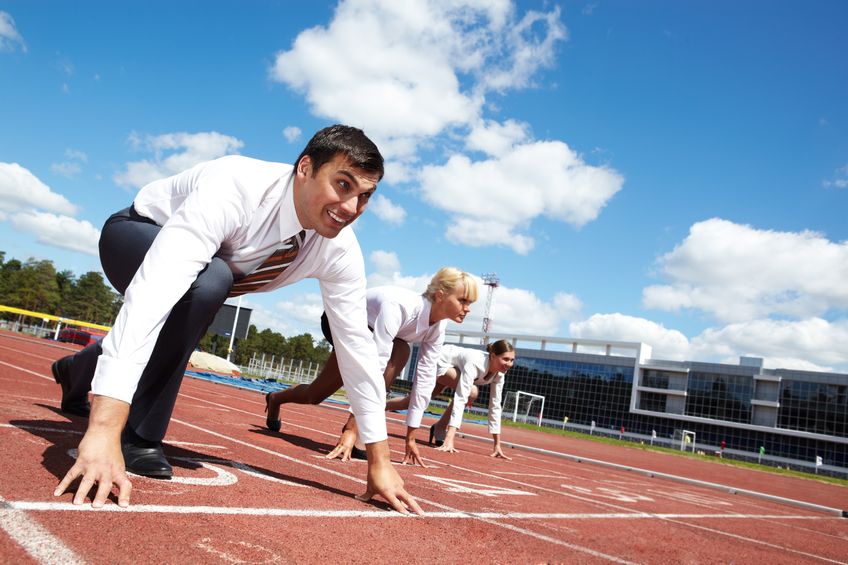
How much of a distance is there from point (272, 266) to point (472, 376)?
647cm

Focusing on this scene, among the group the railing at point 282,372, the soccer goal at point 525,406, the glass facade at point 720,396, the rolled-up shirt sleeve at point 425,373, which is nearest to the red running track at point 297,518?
the rolled-up shirt sleeve at point 425,373

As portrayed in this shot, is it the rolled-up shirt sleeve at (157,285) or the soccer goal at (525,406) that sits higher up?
the rolled-up shirt sleeve at (157,285)

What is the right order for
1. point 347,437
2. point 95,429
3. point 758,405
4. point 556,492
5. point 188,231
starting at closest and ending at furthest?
point 95,429, point 188,231, point 347,437, point 556,492, point 758,405

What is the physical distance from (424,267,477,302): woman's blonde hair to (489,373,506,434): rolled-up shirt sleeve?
3.94 metres

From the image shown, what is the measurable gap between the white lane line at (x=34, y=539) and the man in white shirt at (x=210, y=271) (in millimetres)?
200

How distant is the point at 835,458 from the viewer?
60.7 meters

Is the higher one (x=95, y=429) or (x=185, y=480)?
(x=95, y=429)

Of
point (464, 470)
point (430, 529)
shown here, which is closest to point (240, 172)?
point (430, 529)

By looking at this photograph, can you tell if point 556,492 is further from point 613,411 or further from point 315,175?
point 613,411

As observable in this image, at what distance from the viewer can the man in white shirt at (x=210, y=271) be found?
6.35 ft

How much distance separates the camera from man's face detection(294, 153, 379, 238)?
2.55 metres

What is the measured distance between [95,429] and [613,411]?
7706 centimetres

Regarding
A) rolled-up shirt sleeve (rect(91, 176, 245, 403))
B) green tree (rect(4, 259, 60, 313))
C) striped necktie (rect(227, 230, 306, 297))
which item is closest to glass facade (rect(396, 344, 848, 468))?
green tree (rect(4, 259, 60, 313))

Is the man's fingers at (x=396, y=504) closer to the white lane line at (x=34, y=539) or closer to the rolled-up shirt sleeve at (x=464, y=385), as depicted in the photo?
the white lane line at (x=34, y=539)
